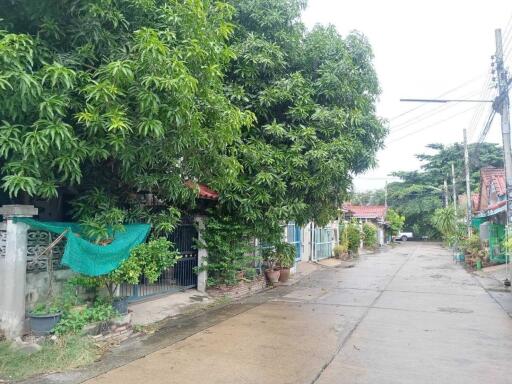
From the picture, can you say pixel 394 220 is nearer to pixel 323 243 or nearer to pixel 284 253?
pixel 323 243

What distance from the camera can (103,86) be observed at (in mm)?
4902

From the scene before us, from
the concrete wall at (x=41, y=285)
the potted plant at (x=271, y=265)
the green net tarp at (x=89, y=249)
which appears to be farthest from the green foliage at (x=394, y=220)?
the concrete wall at (x=41, y=285)

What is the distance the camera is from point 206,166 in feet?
24.1

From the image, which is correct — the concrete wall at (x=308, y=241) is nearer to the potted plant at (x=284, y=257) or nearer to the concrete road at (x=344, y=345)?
the potted plant at (x=284, y=257)

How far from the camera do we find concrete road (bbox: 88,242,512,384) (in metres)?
5.26

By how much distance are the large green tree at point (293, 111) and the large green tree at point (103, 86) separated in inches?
104

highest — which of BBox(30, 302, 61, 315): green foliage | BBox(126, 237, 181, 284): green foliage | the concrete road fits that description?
BBox(126, 237, 181, 284): green foliage

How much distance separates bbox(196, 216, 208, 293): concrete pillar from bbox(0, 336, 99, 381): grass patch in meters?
4.51

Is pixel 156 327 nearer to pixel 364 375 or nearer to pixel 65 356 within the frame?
pixel 65 356

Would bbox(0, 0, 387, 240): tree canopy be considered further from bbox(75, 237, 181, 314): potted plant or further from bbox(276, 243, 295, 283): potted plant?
bbox(276, 243, 295, 283): potted plant

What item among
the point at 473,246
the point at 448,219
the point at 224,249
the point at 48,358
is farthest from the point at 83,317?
Answer: the point at 448,219

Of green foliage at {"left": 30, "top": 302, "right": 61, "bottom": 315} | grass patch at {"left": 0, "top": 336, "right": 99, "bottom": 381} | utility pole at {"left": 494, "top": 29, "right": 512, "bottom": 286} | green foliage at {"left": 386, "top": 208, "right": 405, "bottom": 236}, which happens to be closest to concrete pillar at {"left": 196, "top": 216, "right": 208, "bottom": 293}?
green foliage at {"left": 30, "top": 302, "right": 61, "bottom": 315}

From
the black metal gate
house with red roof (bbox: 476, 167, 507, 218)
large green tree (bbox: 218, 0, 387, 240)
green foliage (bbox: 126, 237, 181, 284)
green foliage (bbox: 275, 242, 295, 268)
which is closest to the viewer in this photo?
green foliage (bbox: 126, 237, 181, 284)

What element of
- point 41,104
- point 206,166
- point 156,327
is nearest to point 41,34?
point 41,104
